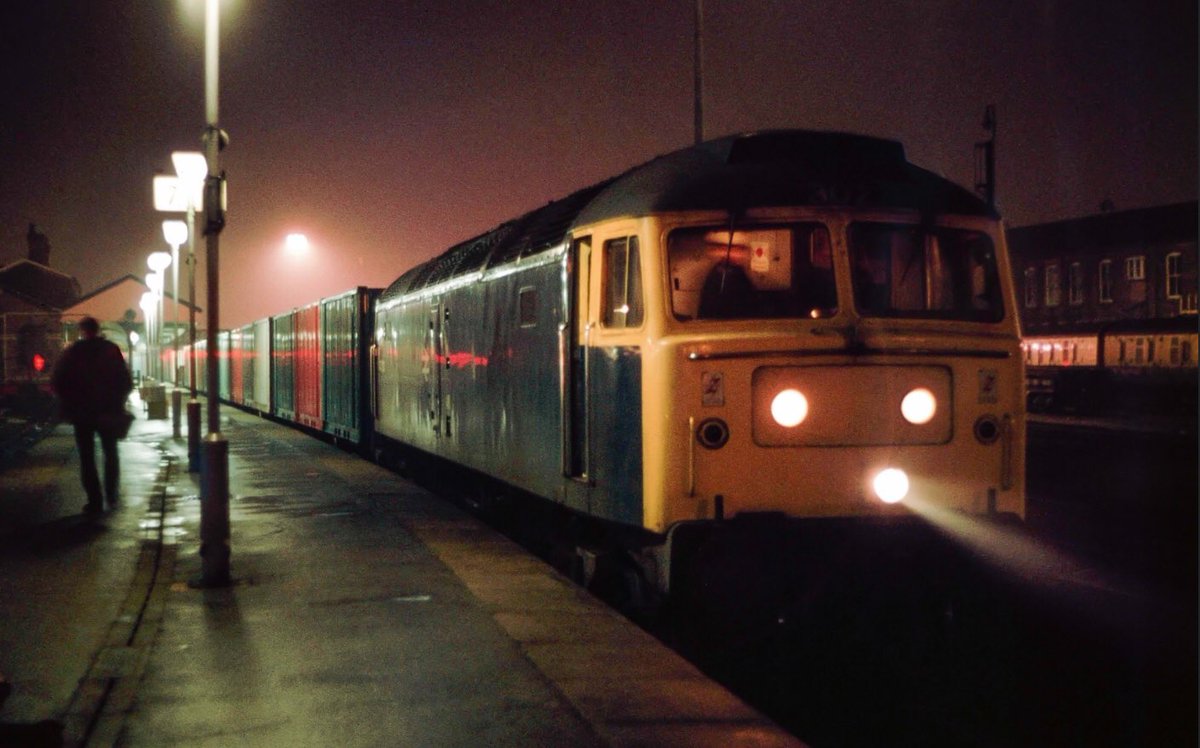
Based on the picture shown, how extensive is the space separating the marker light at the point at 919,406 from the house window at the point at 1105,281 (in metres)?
55.3

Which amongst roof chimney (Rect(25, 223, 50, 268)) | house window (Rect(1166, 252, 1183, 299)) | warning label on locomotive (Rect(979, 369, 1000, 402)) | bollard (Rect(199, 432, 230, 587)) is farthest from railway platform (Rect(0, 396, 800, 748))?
roof chimney (Rect(25, 223, 50, 268))

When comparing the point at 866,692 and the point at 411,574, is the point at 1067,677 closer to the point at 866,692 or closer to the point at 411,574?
the point at 866,692

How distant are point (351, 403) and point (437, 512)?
9.30 metres

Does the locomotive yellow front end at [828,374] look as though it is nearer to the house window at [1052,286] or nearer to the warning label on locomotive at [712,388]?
the warning label on locomotive at [712,388]

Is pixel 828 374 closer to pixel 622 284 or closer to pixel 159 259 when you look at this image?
pixel 622 284

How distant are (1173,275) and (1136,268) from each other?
236 centimetres

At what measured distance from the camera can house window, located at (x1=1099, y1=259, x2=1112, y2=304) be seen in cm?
5838

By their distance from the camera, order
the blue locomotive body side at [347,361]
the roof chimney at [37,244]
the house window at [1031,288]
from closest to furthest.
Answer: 1. the blue locomotive body side at [347,361]
2. the house window at [1031,288]
3. the roof chimney at [37,244]

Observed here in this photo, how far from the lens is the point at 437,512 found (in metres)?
13.9

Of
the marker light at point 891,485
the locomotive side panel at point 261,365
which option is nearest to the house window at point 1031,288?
the locomotive side panel at point 261,365

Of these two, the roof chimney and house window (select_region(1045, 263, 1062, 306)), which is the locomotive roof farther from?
the roof chimney

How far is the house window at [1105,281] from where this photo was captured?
58375mm

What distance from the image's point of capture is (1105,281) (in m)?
58.7

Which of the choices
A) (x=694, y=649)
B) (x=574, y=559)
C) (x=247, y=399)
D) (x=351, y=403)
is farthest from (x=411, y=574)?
(x=247, y=399)
